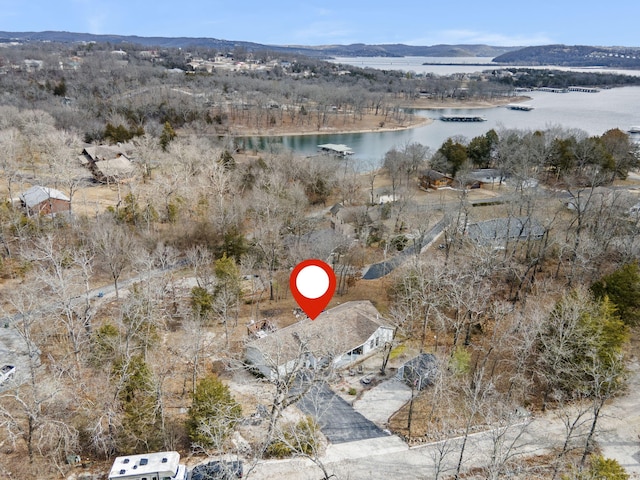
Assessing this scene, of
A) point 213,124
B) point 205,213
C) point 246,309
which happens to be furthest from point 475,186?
point 213,124

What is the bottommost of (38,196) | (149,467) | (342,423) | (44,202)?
(342,423)

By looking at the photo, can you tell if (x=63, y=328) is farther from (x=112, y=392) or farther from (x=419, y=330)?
(x=419, y=330)

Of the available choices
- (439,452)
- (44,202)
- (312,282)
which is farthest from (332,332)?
(44,202)

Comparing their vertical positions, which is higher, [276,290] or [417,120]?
[417,120]

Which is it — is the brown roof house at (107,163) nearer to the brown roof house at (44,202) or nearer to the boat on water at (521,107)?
the brown roof house at (44,202)

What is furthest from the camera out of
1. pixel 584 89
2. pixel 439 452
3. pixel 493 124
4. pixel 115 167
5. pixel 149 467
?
pixel 584 89

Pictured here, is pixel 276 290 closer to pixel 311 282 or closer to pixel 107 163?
pixel 311 282

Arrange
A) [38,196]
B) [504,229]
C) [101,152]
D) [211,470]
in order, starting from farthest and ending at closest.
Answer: [101,152] → [38,196] → [504,229] → [211,470]

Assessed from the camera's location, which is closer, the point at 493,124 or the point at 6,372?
the point at 6,372
